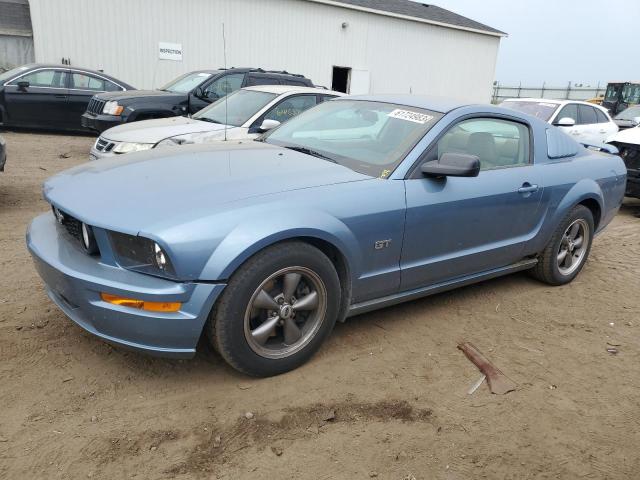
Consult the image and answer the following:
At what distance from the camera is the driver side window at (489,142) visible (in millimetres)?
3662

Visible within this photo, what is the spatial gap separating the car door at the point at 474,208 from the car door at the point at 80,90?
379 inches

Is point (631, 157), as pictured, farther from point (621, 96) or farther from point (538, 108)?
point (621, 96)

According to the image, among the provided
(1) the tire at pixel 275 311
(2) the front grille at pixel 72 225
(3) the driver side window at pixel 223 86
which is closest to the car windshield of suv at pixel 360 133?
(1) the tire at pixel 275 311

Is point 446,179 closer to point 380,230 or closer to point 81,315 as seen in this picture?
point 380,230

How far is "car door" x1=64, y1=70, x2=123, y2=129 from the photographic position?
1120 cm

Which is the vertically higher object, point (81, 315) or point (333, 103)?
point (333, 103)

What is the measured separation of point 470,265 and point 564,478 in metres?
1.68

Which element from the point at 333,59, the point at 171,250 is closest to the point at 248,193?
the point at 171,250

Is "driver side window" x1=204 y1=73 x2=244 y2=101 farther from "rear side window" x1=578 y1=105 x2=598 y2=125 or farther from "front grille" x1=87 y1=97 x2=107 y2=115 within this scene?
"rear side window" x1=578 y1=105 x2=598 y2=125

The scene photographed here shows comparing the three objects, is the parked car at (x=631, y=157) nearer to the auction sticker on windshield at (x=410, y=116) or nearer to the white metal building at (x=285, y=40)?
the auction sticker on windshield at (x=410, y=116)

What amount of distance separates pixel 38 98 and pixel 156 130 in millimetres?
5634

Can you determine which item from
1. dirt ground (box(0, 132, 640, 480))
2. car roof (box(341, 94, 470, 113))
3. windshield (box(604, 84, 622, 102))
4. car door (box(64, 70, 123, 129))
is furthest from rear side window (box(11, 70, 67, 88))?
windshield (box(604, 84, 622, 102))

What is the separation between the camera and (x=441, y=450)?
252 cm

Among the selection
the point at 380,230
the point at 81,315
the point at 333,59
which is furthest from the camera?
the point at 333,59
